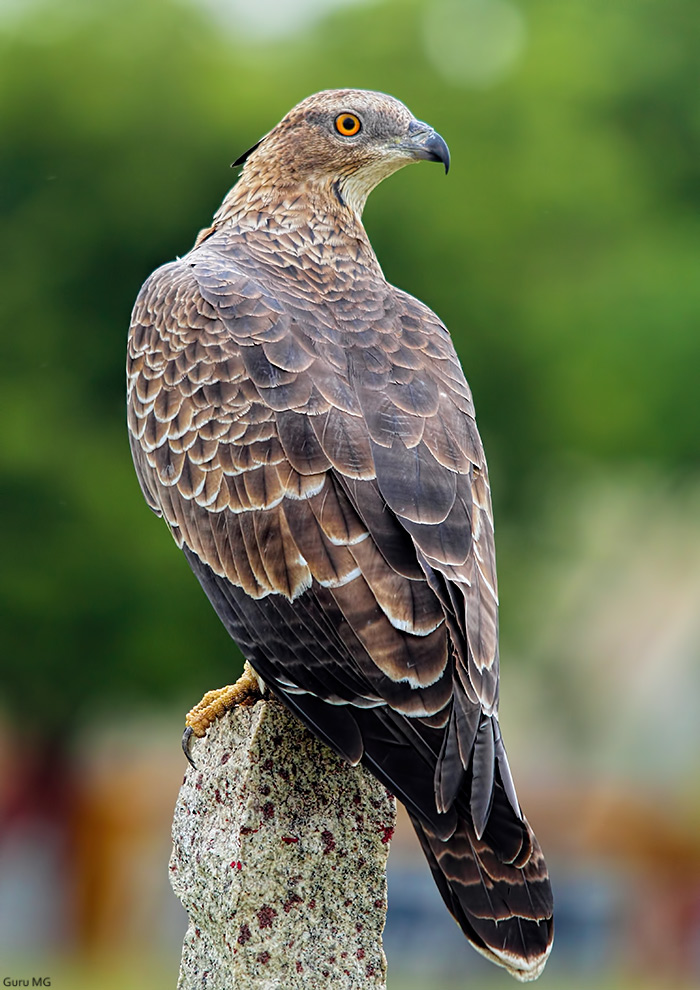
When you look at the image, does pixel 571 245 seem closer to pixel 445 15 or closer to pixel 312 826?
pixel 445 15

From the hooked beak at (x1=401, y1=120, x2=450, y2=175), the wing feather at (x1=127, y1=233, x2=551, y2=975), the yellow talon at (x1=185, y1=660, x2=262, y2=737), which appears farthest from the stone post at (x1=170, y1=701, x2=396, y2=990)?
the hooked beak at (x1=401, y1=120, x2=450, y2=175)

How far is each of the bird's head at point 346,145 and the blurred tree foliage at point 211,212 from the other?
21.8ft

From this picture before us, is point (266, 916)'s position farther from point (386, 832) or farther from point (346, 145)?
point (346, 145)

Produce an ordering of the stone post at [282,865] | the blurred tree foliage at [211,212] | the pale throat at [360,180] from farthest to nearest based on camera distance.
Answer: the blurred tree foliage at [211,212] < the pale throat at [360,180] < the stone post at [282,865]

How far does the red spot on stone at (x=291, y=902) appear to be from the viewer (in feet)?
15.1

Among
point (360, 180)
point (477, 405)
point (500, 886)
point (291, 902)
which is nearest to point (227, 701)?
point (291, 902)

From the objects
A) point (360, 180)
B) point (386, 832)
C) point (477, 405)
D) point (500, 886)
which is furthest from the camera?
point (477, 405)

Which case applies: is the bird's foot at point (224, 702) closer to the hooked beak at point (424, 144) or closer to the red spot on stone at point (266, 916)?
the red spot on stone at point (266, 916)

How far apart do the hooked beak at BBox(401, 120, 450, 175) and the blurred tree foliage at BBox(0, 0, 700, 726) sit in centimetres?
690

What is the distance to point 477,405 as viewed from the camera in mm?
14148

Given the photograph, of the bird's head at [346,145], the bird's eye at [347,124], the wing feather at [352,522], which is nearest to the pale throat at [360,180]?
the bird's head at [346,145]

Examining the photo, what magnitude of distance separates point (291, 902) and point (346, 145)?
3175mm

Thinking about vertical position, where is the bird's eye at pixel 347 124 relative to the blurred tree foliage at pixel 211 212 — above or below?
above

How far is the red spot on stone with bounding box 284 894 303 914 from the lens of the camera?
181 inches
